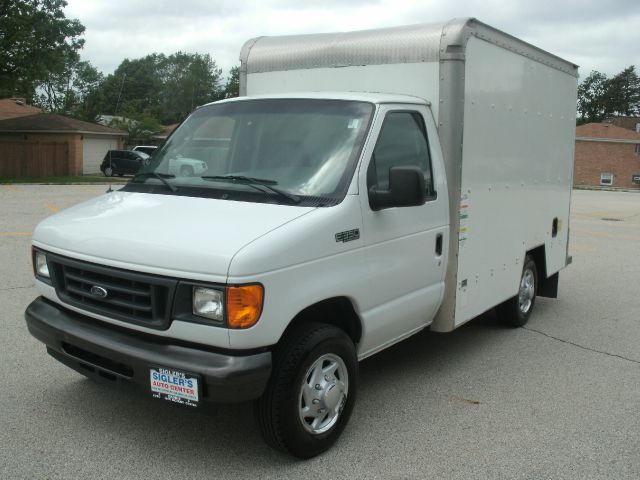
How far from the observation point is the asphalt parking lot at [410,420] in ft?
12.4

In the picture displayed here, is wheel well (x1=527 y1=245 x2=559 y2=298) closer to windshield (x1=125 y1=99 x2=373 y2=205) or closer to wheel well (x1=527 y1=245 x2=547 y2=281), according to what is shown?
wheel well (x1=527 y1=245 x2=547 y2=281)

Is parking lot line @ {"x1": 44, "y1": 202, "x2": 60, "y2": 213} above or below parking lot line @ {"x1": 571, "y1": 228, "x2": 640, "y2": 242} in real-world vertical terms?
above

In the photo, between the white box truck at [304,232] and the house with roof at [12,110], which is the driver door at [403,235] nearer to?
the white box truck at [304,232]

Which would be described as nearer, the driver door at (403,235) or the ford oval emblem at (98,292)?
the ford oval emblem at (98,292)

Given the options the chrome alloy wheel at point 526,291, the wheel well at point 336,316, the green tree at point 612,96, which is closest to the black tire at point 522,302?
the chrome alloy wheel at point 526,291

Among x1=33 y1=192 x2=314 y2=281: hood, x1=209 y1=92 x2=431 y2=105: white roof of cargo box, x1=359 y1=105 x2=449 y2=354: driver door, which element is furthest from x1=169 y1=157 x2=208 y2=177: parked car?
x1=359 y1=105 x2=449 y2=354: driver door

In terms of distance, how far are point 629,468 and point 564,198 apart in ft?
13.2

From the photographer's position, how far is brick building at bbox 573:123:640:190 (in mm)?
57594

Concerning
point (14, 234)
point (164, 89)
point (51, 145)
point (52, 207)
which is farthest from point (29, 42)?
point (164, 89)

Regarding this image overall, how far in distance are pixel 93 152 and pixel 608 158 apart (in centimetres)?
4304

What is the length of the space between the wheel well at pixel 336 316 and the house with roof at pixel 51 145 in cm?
3340

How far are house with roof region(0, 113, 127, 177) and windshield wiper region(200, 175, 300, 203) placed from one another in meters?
32.8

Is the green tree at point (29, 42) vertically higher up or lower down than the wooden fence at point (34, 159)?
higher up

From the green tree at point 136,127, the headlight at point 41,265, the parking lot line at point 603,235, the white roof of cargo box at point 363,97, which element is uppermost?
the green tree at point 136,127
